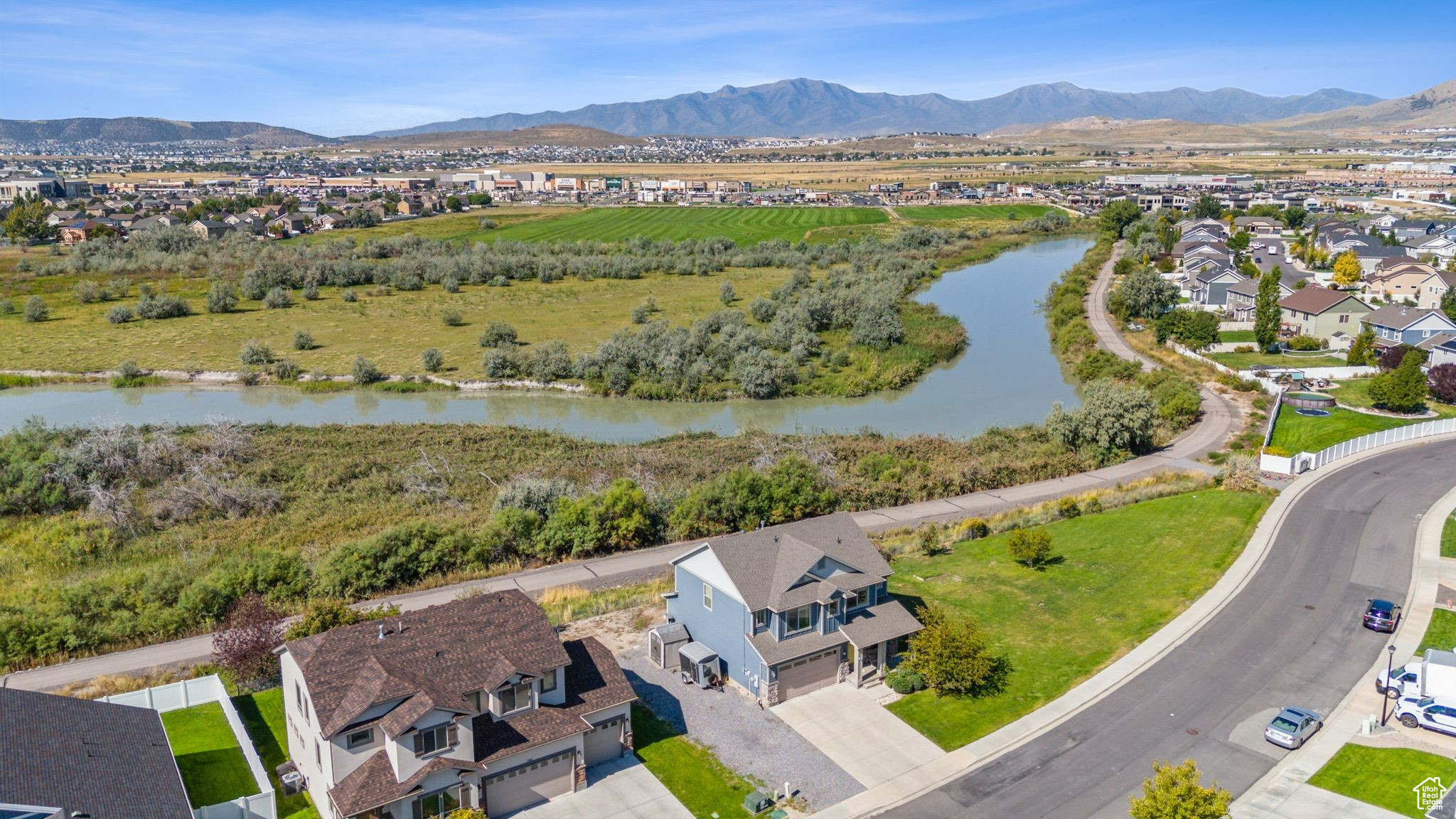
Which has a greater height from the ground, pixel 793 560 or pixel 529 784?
pixel 793 560

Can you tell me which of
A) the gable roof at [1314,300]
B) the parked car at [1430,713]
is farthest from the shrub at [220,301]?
the gable roof at [1314,300]

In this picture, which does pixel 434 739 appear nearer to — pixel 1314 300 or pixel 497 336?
pixel 497 336

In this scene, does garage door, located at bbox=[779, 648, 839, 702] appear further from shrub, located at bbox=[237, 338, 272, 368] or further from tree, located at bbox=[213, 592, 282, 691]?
shrub, located at bbox=[237, 338, 272, 368]

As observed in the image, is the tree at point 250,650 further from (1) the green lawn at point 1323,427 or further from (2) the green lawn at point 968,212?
(2) the green lawn at point 968,212

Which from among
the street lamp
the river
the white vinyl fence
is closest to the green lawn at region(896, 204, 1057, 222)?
the river

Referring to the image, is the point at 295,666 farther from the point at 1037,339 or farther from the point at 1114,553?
the point at 1037,339

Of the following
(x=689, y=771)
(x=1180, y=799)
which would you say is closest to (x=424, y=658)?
(x=689, y=771)
